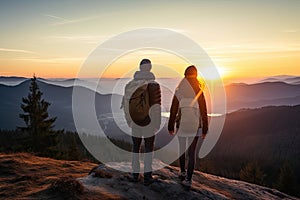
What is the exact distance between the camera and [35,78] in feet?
121

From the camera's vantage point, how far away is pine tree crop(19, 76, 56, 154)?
33.2 meters

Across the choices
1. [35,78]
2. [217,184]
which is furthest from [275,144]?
[217,184]

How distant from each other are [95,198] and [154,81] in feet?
11.2

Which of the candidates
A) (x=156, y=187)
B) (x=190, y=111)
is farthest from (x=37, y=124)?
→ (x=190, y=111)

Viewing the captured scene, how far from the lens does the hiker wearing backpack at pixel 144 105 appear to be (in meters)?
8.38

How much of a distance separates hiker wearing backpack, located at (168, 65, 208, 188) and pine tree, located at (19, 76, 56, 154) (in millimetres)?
27123

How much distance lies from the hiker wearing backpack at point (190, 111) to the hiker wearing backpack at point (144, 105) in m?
0.60

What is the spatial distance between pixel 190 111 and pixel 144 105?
4.37 ft

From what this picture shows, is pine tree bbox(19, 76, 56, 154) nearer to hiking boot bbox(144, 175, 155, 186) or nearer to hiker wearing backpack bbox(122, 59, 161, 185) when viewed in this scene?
hiking boot bbox(144, 175, 155, 186)

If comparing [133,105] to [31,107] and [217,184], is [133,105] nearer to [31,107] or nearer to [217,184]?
[217,184]

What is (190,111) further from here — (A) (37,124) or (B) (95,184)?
(A) (37,124)

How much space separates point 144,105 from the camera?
838 cm

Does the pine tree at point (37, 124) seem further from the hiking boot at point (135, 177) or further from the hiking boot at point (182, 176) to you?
the hiking boot at point (135, 177)

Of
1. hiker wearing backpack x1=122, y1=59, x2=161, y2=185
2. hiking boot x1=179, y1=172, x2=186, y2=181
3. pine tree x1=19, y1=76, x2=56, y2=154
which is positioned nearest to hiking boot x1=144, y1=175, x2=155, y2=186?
hiker wearing backpack x1=122, y1=59, x2=161, y2=185
